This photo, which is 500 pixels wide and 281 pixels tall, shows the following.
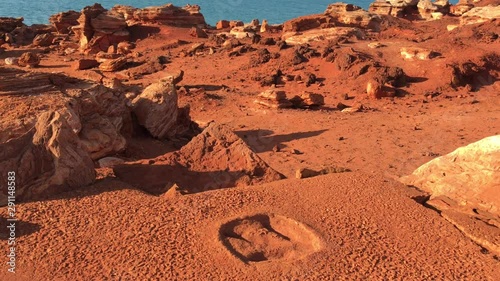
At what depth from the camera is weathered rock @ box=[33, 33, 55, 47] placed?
80.3 feet

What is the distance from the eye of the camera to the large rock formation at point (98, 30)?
75.8 ft

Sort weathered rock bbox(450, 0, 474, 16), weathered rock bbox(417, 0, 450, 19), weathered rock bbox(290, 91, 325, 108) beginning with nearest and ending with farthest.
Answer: weathered rock bbox(290, 91, 325, 108) → weathered rock bbox(450, 0, 474, 16) → weathered rock bbox(417, 0, 450, 19)

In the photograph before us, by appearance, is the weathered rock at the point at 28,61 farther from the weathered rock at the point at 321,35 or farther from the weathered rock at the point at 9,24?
the weathered rock at the point at 321,35

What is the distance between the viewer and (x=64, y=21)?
2664cm

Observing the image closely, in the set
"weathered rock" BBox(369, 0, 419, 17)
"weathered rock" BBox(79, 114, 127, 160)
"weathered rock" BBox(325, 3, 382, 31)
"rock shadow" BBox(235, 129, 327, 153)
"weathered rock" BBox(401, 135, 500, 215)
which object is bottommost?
"rock shadow" BBox(235, 129, 327, 153)

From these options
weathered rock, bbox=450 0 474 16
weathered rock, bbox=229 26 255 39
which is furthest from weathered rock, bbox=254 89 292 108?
weathered rock, bbox=450 0 474 16

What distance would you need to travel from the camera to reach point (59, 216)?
4.09m

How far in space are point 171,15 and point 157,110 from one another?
1754cm

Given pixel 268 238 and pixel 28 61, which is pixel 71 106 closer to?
pixel 268 238

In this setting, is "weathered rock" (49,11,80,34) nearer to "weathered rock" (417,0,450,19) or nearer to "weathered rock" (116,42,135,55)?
"weathered rock" (116,42,135,55)

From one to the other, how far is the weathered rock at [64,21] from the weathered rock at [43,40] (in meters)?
1.66

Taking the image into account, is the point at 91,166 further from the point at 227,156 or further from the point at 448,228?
the point at 448,228

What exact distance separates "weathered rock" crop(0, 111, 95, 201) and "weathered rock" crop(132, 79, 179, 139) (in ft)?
16.2

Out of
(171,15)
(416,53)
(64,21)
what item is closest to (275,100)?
(416,53)
